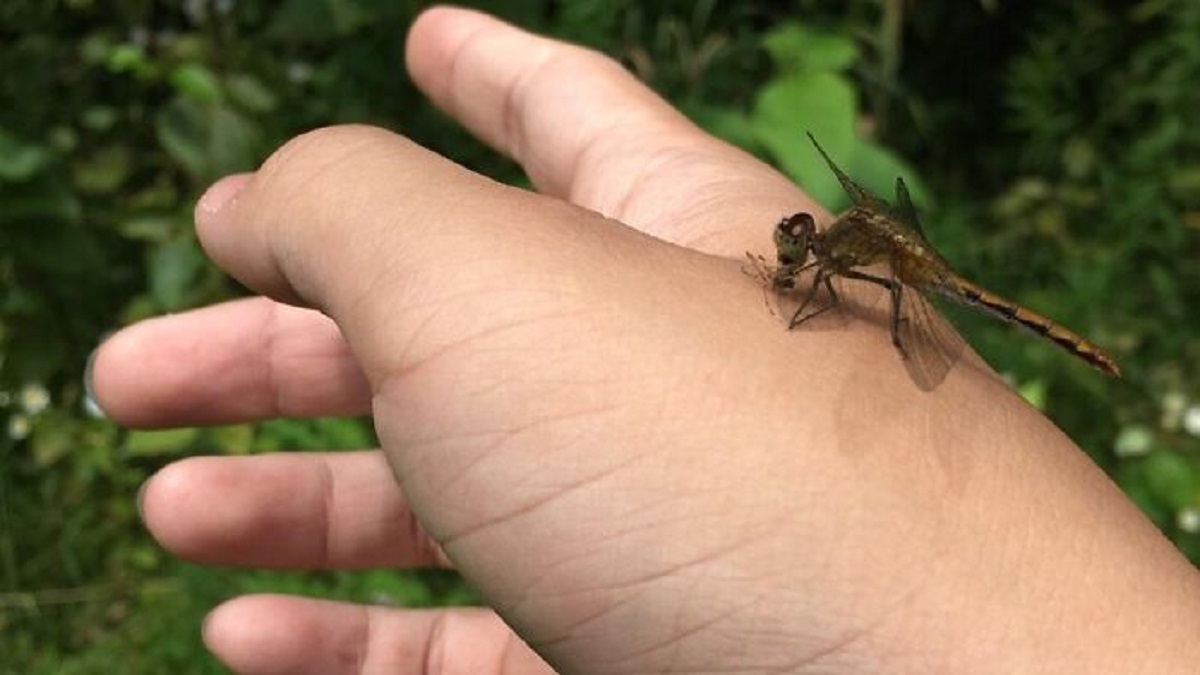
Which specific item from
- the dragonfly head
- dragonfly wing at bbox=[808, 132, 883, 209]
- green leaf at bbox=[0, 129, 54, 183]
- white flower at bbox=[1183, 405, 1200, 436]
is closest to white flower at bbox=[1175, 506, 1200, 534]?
white flower at bbox=[1183, 405, 1200, 436]

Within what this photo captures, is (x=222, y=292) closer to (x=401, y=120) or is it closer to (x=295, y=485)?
(x=401, y=120)

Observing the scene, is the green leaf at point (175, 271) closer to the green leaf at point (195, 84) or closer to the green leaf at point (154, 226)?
the green leaf at point (154, 226)

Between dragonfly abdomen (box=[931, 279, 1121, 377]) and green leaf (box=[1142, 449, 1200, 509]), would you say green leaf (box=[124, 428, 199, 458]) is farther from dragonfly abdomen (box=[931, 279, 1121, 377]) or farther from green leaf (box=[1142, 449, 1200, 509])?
green leaf (box=[1142, 449, 1200, 509])

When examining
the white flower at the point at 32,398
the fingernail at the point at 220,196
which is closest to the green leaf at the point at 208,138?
the white flower at the point at 32,398

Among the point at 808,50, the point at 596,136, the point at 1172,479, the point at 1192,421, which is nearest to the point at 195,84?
the point at 596,136

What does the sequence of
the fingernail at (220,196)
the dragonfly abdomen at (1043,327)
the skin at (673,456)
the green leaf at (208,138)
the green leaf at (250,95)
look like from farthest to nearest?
the green leaf at (250,95) → the green leaf at (208,138) → the dragonfly abdomen at (1043,327) → the fingernail at (220,196) → the skin at (673,456)

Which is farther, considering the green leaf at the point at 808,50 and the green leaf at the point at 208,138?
the green leaf at the point at 808,50
